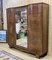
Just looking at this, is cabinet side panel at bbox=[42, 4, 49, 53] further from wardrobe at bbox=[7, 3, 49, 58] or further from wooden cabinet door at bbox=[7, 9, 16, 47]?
wooden cabinet door at bbox=[7, 9, 16, 47]

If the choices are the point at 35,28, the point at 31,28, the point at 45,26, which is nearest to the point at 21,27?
the point at 31,28

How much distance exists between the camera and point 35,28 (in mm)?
2969

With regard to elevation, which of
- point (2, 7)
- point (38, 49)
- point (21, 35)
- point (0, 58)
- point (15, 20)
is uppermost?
point (2, 7)

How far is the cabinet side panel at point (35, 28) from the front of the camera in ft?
9.48

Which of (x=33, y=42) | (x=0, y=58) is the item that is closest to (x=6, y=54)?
(x=0, y=58)

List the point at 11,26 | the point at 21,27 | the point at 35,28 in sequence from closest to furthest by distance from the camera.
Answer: the point at 35,28 < the point at 21,27 < the point at 11,26

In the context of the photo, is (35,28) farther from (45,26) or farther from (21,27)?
(21,27)

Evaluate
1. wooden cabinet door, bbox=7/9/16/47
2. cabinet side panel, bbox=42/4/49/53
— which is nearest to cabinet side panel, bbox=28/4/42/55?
cabinet side panel, bbox=42/4/49/53

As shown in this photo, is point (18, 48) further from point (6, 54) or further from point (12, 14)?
point (12, 14)

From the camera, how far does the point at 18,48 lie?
3.54 metres

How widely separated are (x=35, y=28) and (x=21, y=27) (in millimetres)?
567

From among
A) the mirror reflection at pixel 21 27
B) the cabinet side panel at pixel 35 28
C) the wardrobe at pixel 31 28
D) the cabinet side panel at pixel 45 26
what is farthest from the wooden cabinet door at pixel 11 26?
the cabinet side panel at pixel 45 26

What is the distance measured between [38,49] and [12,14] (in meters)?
1.45

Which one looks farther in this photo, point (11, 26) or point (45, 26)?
point (11, 26)
